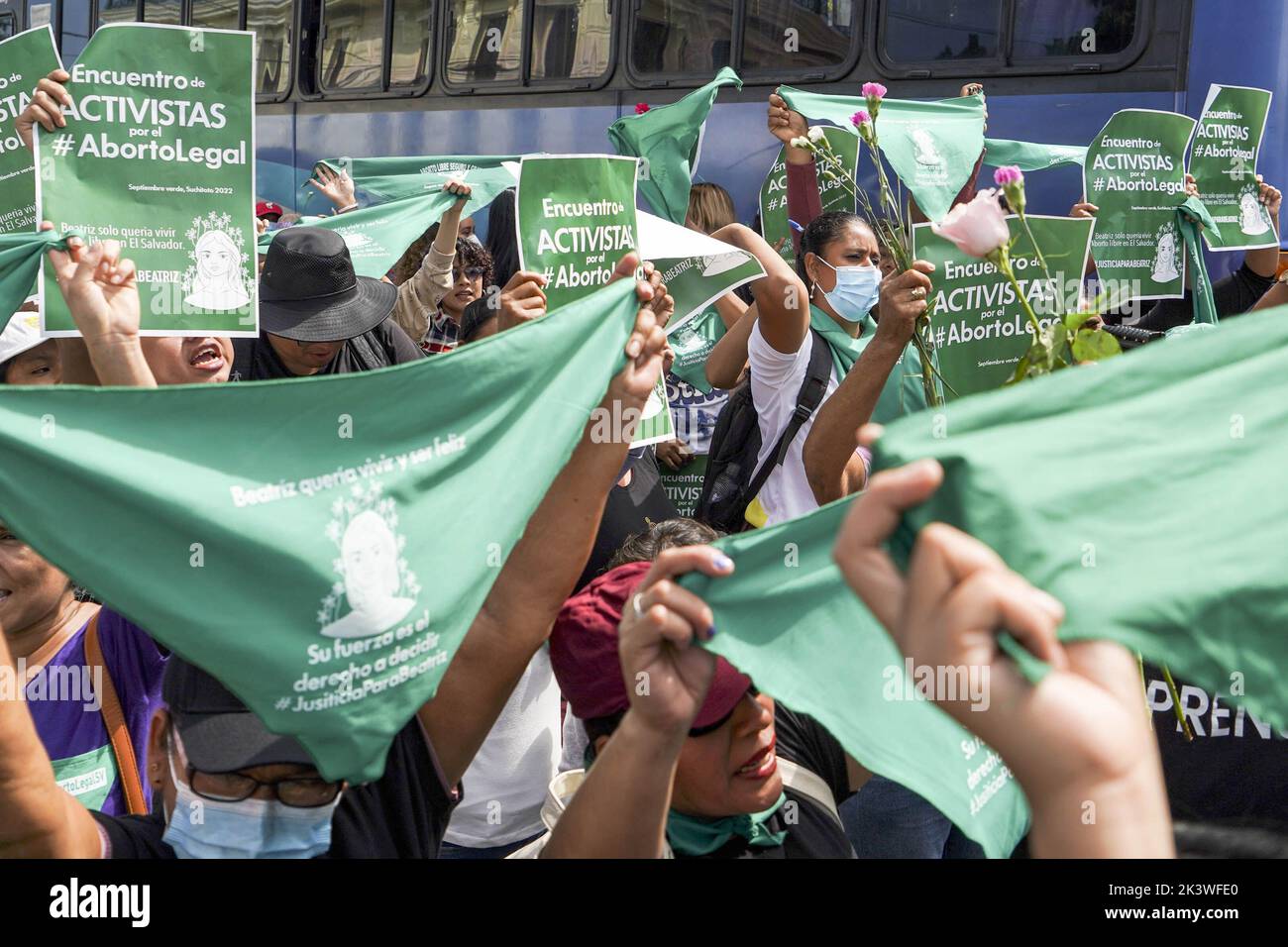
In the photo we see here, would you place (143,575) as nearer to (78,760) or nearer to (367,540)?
(367,540)

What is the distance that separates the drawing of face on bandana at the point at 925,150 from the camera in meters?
5.81

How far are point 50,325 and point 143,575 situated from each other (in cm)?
159

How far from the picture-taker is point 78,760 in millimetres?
2850

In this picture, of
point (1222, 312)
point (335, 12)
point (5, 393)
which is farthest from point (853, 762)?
point (335, 12)

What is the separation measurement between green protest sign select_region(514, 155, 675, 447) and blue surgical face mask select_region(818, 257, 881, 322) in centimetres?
131

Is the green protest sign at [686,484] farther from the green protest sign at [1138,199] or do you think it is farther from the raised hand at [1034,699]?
the raised hand at [1034,699]

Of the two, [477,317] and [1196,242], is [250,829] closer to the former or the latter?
[477,317]

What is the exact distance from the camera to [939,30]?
7695 millimetres

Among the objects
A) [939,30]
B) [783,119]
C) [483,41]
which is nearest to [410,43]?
[483,41]

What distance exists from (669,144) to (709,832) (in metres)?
4.35

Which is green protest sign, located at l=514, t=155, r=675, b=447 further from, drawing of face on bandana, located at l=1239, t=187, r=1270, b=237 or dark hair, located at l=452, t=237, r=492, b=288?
drawing of face on bandana, located at l=1239, t=187, r=1270, b=237

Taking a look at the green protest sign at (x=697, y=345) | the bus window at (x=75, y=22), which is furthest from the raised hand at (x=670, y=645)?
the bus window at (x=75, y=22)

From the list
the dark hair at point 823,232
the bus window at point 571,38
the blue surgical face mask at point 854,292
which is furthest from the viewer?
the bus window at point 571,38

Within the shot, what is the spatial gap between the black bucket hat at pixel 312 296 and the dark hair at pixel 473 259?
2.44 meters
